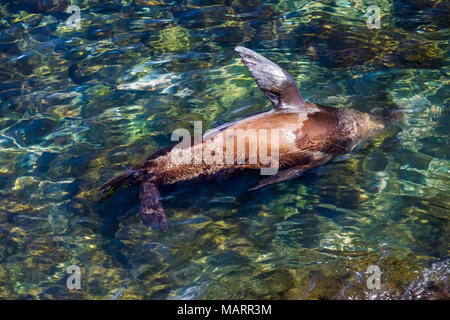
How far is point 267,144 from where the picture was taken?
4.59 metres

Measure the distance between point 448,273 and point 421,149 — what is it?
160 centimetres

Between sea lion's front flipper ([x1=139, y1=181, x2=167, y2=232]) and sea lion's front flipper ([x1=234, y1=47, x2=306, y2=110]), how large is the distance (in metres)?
1.47

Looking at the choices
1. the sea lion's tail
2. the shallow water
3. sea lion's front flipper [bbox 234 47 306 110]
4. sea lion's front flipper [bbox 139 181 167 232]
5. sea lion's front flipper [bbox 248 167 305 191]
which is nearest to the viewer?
the shallow water

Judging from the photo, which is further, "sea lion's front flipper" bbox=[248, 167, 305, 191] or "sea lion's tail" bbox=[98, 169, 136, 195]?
"sea lion's front flipper" bbox=[248, 167, 305, 191]

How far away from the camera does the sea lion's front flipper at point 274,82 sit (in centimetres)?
476

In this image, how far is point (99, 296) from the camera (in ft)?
12.8

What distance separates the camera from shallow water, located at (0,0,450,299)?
3980 mm

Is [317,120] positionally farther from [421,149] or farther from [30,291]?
[30,291]

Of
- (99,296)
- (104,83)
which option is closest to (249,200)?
(99,296)

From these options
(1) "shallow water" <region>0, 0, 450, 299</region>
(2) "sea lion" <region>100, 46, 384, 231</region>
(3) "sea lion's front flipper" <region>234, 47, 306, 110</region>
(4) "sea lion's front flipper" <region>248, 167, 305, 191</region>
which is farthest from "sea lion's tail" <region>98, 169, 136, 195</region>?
(3) "sea lion's front flipper" <region>234, 47, 306, 110</region>

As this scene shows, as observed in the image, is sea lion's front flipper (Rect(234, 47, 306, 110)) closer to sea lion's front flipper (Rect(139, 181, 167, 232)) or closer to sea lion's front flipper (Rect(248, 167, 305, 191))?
sea lion's front flipper (Rect(248, 167, 305, 191))

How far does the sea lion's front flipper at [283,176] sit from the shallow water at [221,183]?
0.22 meters

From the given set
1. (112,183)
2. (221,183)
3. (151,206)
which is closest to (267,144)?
(221,183)

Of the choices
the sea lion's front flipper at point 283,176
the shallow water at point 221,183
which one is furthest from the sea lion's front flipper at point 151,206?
the sea lion's front flipper at point 283,176
